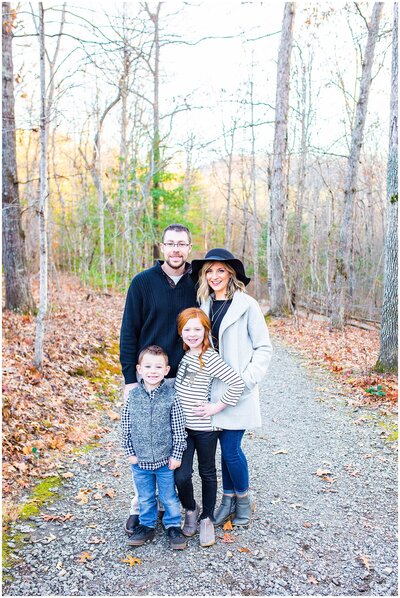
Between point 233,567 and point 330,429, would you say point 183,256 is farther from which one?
point 330,429

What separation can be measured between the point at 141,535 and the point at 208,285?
1.91 m

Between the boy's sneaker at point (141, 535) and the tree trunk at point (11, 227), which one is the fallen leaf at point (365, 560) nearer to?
the boy's sneaker at point (141, 535)

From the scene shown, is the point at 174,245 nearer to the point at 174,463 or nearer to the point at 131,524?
the point at 174,463

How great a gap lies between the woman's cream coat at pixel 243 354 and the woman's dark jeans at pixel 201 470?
0.49 feet

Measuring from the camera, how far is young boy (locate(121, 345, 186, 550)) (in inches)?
125

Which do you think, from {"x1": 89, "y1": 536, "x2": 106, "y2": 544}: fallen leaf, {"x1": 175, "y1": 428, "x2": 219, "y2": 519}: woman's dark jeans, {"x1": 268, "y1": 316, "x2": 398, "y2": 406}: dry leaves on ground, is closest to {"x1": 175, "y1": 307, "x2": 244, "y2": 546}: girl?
{"x1": 175, "y1": 428, "x2": 219, "y2": 519}: woman's dark jeans

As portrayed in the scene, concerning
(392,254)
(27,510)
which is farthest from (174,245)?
(392,254)


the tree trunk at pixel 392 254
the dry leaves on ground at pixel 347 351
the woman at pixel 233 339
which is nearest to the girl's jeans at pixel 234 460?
the woman at pixel 233 339

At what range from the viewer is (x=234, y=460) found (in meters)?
3.41

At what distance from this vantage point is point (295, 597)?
2828mm

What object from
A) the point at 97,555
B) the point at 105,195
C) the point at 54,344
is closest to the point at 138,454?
the point at 97,555

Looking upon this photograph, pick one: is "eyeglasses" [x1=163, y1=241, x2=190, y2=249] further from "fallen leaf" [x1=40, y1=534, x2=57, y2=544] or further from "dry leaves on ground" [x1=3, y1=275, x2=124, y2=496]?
"dry leaves on ground" [x1=3, y1=275, x2=124, y2=496]

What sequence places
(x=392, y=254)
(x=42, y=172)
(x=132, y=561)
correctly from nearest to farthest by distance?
(x=132, y=561)
(x=42, y=172)
(x=392, y=254)

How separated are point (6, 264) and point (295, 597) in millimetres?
7781
